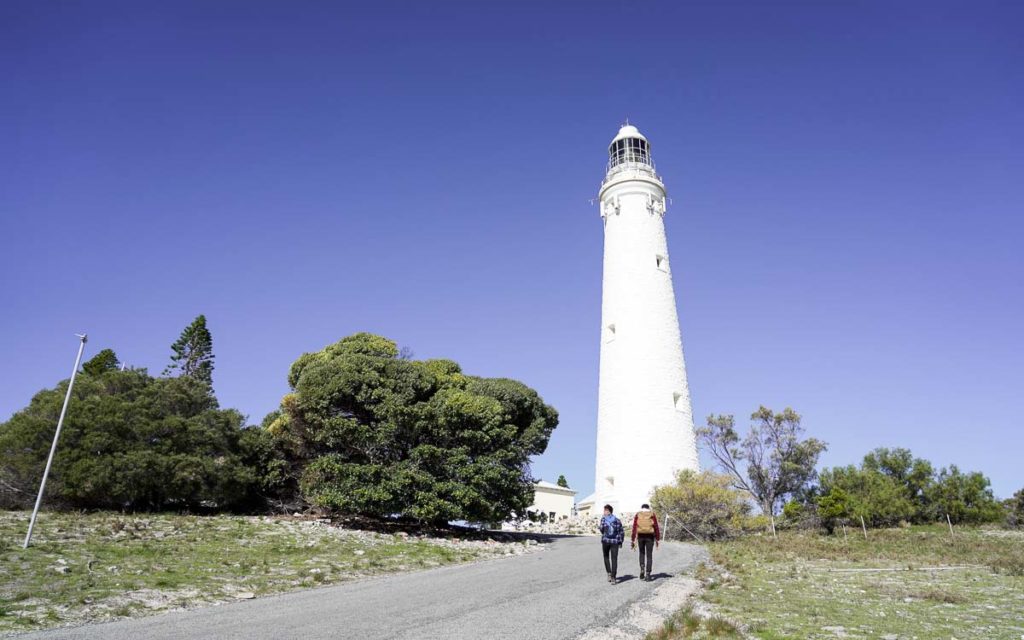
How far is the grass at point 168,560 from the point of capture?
8.58 meters

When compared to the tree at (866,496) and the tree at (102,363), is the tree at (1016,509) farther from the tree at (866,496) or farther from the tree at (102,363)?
the tree at (102,363)

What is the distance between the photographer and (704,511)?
85.8 feet

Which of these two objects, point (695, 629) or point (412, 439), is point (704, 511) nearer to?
point (412, 439)

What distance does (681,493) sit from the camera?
1045 inches

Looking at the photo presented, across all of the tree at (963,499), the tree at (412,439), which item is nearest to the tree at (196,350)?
the tree at (412,439)

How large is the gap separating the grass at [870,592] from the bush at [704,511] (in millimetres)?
4535

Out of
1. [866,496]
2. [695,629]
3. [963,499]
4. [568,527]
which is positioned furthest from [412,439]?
[963,499]

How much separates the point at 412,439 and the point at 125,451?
34.2 feet

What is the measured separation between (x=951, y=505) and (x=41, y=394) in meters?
47.1

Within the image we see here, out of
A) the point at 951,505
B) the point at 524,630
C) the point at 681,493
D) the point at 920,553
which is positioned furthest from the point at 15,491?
the point at 951,505

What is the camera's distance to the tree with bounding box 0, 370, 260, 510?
2088cm

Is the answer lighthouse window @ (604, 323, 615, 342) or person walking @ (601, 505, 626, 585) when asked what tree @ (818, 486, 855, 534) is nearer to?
lighthouse window @ (604, 323, 615, 342)

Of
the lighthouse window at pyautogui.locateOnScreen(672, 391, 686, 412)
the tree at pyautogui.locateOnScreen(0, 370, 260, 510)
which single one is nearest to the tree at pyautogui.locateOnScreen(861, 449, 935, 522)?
the lighthouse window at pyautogui.locateOnScreen(672, 391, 686, 412)

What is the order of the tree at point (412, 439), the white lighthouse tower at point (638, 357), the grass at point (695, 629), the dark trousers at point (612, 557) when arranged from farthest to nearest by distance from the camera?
1. the white lighthouse tower at point (638, 357)
2. the tree at point (412, 439)
3. the dark trousers at point (612, 557)
4. the grass at point (695, 629)
